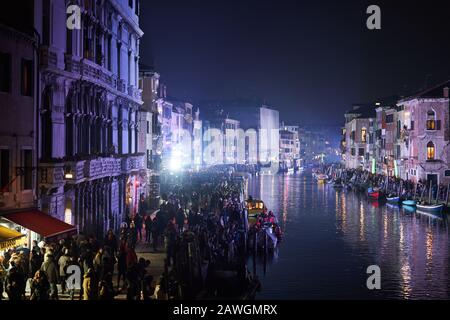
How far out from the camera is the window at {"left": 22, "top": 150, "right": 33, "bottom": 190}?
21.2 m

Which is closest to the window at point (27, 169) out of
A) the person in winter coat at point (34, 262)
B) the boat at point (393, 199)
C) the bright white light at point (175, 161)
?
the person in winter coat at point (34, 262)

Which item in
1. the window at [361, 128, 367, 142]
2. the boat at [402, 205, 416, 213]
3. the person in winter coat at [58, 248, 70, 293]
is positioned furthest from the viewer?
the window at [361, 128, 367, 142]

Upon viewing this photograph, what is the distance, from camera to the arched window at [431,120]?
70.8 meters

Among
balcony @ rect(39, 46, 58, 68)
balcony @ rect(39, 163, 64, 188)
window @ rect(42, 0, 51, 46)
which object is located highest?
window @ rect(42, 0, 51, 46)

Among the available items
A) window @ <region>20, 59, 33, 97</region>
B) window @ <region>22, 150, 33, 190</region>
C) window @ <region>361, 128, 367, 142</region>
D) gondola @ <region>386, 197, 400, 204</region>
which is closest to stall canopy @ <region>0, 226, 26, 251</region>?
window @ <region>22, 150, 33, 190</region>

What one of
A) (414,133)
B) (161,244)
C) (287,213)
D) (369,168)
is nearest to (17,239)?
(161,244)

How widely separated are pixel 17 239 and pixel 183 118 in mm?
90766

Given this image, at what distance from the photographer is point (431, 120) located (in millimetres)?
71000

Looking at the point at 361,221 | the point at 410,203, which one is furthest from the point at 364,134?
the point at 361,221

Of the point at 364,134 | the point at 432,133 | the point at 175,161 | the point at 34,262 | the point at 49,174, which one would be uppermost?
the point at 364,134

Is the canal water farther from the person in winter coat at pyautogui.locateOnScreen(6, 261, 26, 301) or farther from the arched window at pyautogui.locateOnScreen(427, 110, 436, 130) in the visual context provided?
the person in winter coat at pyautogui.locateOnScreen(6, 261, 26, 301)

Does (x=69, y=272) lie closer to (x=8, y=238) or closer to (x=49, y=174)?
(x=8, y=238)

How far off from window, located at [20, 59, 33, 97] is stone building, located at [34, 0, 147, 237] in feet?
3.64

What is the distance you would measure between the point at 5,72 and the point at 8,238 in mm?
4467
